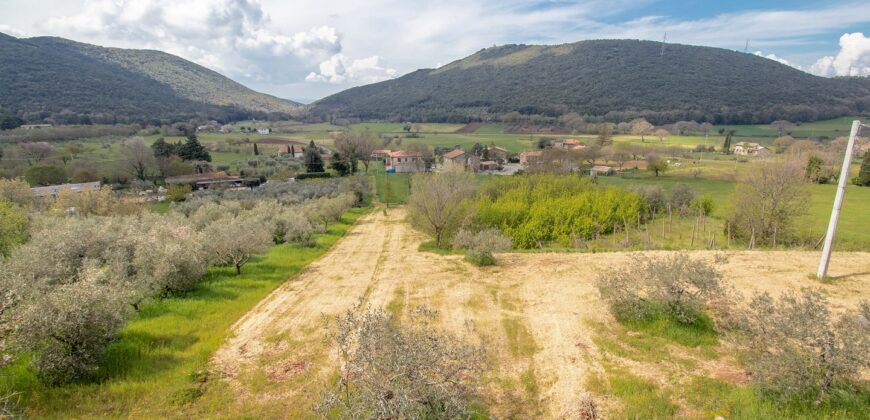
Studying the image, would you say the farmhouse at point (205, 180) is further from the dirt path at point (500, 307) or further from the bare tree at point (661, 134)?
the bare tree at point (661, 134)

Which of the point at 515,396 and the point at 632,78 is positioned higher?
the point at 632,78

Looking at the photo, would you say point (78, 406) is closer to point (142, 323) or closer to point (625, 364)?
point (142, 323)

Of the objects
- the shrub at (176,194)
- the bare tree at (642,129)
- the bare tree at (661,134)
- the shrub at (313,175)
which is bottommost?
the shrub at (176,194)

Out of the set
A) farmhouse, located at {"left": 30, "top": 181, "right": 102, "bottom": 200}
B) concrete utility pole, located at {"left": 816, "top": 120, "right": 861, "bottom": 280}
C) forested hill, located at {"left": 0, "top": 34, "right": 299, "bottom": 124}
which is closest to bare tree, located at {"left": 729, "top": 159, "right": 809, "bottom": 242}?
concrete utility pole, located at {"left": 816, "top": 120, "right": 861, "bottom": 280}

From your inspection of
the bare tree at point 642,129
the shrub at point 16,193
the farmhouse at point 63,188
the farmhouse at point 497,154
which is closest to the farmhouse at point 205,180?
the farmhouse at point 63,188

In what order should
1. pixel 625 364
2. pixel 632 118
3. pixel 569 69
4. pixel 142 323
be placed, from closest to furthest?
pixel 625 364 < pixel 142 323 < pixel 632 118 < pixel 569 69

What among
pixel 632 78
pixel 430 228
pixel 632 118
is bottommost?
pixel 430 228

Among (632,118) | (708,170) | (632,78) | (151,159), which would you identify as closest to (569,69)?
(632,78)

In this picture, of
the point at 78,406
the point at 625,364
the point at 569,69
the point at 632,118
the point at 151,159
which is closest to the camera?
the point at 78,406
